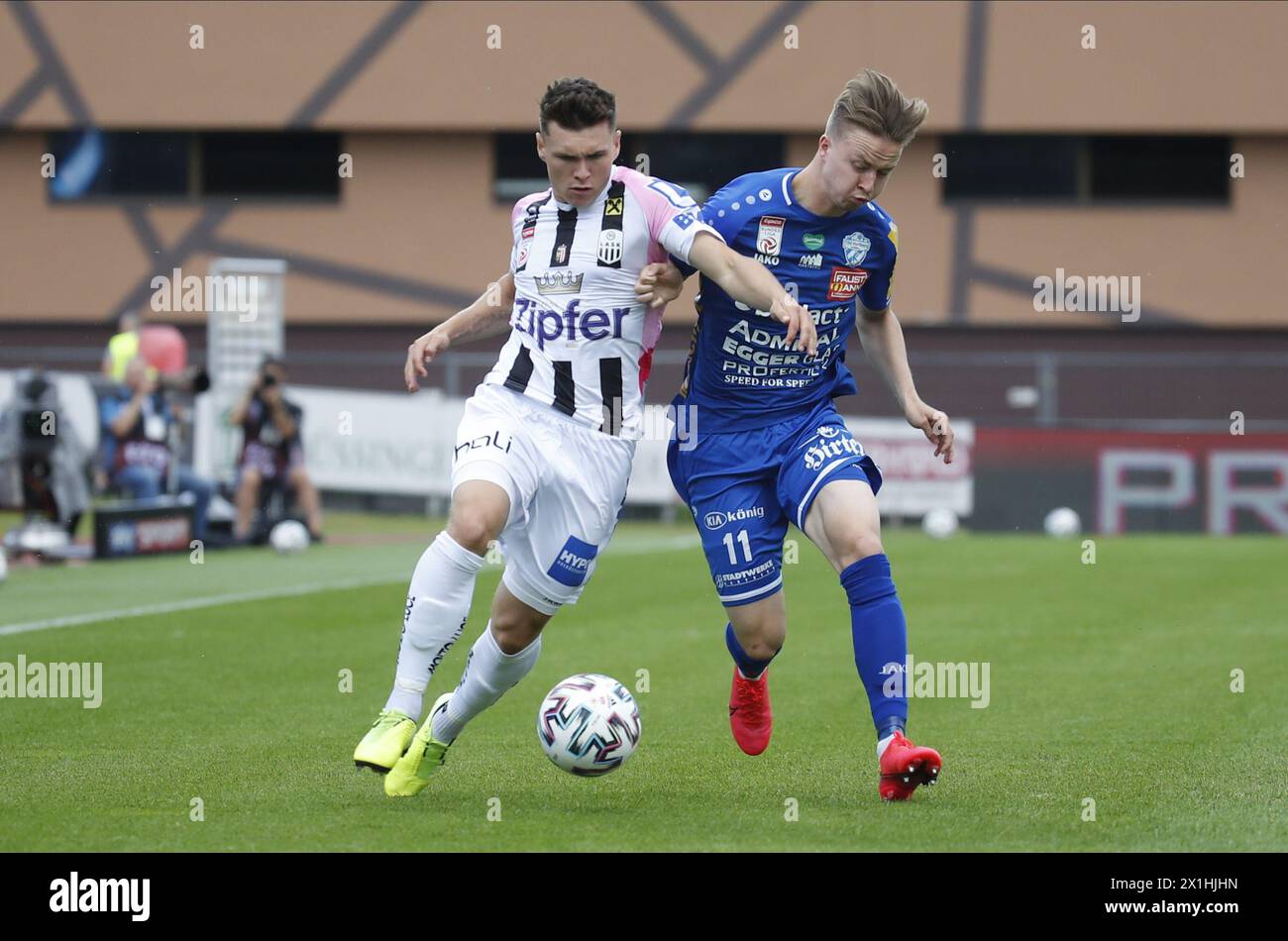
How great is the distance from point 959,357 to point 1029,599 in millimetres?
12346

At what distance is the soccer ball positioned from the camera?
19.7 ft

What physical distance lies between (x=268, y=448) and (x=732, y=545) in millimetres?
13580

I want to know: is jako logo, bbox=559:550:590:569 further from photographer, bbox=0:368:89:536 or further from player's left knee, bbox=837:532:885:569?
photographer, bbox=0:368:89:536

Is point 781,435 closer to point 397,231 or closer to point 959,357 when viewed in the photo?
point 959,357

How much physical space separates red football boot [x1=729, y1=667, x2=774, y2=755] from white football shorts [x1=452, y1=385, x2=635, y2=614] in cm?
94

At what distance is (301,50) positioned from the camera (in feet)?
96.6

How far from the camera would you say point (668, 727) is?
25.4 feet

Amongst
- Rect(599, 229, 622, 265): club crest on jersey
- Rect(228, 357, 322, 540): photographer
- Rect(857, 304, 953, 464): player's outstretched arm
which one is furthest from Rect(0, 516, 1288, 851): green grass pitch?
Rect(228, 357, 322, 540): photographer

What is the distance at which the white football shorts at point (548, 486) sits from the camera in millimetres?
6004

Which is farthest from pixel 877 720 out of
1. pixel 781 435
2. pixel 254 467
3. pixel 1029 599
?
A: pixel 254 467

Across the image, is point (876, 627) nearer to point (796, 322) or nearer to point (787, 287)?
point (796, 322)

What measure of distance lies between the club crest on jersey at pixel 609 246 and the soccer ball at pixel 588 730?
1.46 m
